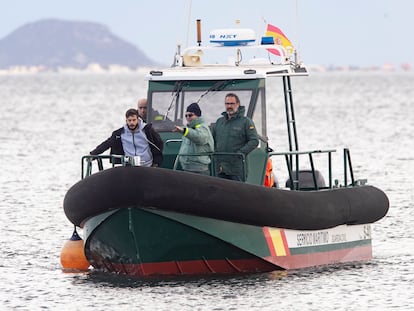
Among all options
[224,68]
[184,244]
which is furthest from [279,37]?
[184,244]

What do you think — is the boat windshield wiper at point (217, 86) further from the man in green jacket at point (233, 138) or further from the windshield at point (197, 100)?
the man in green jacket at point (233, 138)

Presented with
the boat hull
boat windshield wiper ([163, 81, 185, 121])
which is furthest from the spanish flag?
the boat hull

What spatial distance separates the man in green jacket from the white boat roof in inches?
18.9

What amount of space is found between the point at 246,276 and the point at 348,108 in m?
70.2

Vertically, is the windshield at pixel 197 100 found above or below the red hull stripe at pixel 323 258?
above

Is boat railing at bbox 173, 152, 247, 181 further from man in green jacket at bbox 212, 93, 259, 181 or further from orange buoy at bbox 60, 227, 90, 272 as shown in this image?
orange buoy at bbox 60, 227, 90, 272

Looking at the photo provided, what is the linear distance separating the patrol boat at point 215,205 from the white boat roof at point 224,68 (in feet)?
0.04

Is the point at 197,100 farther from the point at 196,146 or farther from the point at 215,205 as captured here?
the point at 215,205

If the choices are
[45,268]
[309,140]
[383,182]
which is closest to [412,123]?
[309,140]

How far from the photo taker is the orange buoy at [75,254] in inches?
670

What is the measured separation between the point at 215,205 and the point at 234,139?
4.61 feet

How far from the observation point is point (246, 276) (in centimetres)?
1598

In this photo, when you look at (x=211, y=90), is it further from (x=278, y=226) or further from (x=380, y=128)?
(x=380, y=128)

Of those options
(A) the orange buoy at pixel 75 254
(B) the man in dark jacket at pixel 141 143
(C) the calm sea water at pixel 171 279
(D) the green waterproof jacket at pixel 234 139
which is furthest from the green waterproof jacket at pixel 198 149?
(A) the orange buoy at pixel 75 254
